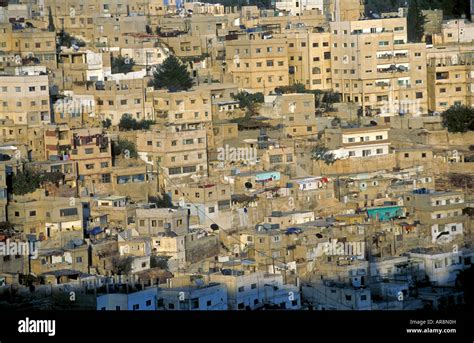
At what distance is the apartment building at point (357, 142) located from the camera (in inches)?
511

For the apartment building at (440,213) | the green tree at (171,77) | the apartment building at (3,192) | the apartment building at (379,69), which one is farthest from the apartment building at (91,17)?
the apartment building at (440,213)

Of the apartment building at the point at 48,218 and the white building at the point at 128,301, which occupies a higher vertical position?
the apartment building at the point at 48,218

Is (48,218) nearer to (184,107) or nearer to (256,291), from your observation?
Result: (256,291)

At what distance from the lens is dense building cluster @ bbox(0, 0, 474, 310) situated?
29.4 feet

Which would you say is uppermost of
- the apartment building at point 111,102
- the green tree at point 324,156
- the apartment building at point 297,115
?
the apartment building at point 111,102

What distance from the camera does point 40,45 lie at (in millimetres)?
14891

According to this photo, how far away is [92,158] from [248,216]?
1464 millimetres

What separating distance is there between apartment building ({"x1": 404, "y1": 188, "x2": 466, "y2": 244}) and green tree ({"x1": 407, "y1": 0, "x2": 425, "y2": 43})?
237 inches

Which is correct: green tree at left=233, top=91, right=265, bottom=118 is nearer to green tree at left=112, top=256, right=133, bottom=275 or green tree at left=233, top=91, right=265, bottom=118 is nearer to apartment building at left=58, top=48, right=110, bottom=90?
apartment building at left=58, top=48, right=110, bottom=90

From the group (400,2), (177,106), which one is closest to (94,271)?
(177,106)

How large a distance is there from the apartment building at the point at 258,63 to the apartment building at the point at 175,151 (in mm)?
2807

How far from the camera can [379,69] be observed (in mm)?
15289

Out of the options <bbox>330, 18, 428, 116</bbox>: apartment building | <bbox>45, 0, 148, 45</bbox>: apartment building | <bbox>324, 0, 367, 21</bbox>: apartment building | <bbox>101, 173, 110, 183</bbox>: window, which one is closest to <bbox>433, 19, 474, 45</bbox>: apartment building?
<bbox>324, 0, 367, 21</bbox>: apartment building

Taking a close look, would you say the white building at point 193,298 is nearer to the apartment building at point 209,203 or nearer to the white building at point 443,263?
the white building at point 443,263
